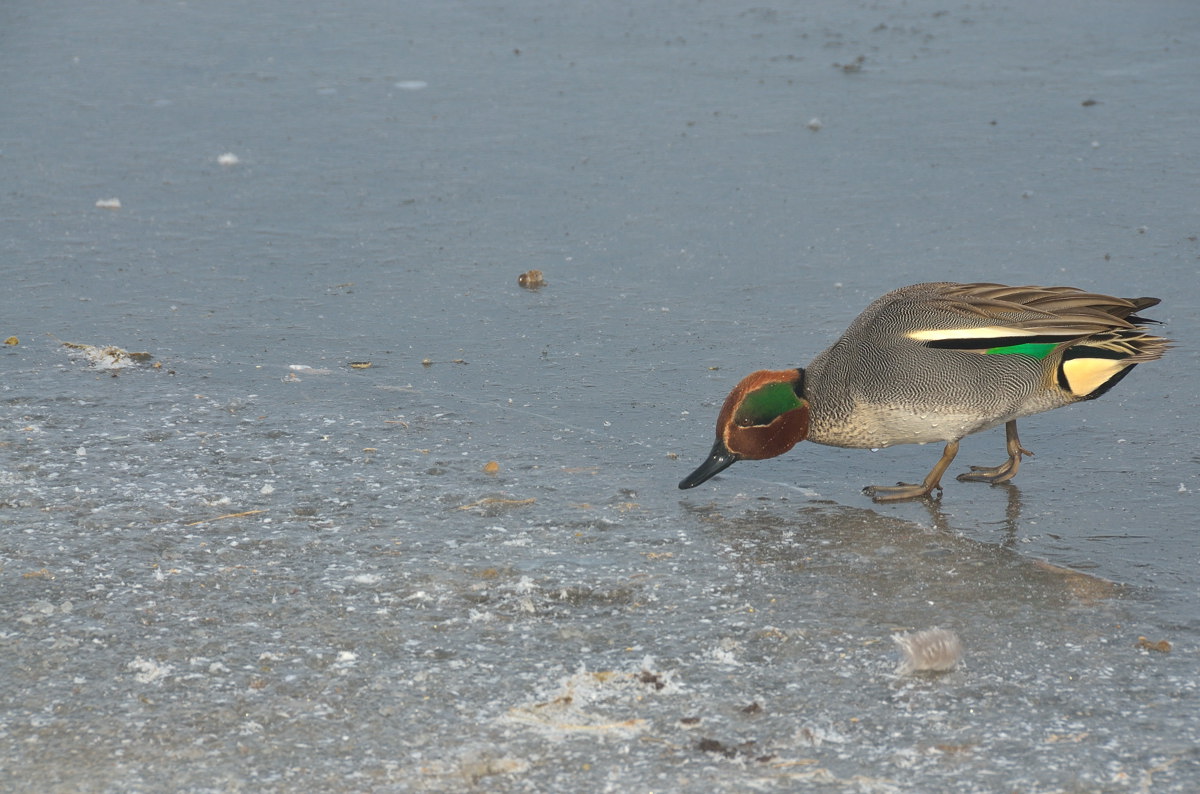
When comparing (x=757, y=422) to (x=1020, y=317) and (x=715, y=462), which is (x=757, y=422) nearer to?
(x=715, y=462)

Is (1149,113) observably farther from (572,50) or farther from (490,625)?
(490,625)

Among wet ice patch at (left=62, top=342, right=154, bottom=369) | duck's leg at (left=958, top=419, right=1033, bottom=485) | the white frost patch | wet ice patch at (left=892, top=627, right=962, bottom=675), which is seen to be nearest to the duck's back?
duck's leg at (left=958, top=419, right=1033, bottom=485)

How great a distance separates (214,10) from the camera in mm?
10602

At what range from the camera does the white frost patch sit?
10.6 ft

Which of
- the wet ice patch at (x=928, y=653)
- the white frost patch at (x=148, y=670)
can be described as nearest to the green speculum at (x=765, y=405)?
the wet ice patch at (x=928, y=653)

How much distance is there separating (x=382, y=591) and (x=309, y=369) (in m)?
1.76

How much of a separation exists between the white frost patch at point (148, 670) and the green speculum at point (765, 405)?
1795mm

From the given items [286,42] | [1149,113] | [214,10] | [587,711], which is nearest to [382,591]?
[587,711]

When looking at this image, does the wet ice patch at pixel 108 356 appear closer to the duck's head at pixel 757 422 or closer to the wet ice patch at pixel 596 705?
the duck's head at pixel 757 422

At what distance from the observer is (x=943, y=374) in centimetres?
431

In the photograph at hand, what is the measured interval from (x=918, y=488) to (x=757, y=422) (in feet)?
1.76

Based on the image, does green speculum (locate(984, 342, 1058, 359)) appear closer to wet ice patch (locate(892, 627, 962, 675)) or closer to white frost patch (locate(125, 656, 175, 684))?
wet ice patch (locate(892, 627, 962, 675))

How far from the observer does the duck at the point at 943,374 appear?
4.31 meters

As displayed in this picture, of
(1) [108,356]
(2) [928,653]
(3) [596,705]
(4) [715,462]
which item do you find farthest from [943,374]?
(1) [108,356]
